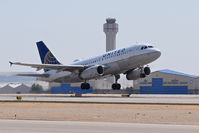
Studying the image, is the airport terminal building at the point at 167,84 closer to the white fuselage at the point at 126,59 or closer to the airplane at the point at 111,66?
the airplane at the point at 111,66

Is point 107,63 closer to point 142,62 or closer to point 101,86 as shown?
point 142,62

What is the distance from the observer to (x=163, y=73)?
131m

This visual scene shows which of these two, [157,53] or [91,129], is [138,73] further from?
[91,129]

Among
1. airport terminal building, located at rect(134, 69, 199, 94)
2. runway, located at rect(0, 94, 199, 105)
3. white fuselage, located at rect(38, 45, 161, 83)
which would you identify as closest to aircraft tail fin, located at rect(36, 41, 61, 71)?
white fuselage, located at rect(38, 45, 161, 83)

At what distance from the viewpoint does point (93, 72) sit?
71.6m

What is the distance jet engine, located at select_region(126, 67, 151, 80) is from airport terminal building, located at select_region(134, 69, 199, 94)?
5323cm

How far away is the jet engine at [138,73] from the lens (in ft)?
237

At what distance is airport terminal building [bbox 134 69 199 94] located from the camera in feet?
416

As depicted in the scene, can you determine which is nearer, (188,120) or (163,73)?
(188,120)

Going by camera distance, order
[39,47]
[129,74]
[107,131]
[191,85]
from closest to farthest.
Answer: [107,131], [129,74], [39,47], [191,85]

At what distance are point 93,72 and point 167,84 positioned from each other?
61017 millimetres

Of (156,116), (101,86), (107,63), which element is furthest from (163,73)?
(156,116)

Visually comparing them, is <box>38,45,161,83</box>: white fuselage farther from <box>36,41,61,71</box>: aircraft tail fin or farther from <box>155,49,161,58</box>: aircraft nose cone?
<box>36,41,61,71</box>: aircraft tail fin

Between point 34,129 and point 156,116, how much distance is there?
13900mm
